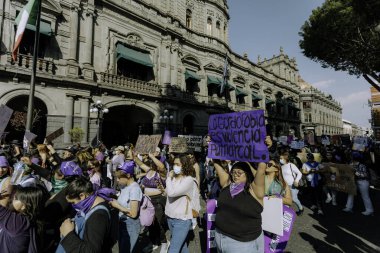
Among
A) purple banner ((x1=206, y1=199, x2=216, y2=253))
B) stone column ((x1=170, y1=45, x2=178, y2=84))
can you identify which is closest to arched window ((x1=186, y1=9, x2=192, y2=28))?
stone column ((x1=170, y1=45, x2=178, y2=84))

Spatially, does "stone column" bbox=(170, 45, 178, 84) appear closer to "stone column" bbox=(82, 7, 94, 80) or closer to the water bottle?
Result: "stone column" bbox=(82, 7, 94, 80)

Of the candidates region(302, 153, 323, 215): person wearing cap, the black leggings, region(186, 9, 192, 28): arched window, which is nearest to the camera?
the black leggings

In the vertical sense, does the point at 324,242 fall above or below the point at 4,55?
below

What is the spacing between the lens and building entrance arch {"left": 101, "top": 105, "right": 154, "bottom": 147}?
18.2 m

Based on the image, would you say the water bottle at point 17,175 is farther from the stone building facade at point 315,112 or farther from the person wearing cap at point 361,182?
the stone building facade at point 315,112

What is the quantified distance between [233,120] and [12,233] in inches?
108

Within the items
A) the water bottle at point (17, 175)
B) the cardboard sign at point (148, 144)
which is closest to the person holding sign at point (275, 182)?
the cardboard sign at point (148, 144)

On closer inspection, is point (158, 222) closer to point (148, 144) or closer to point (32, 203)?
point (148, 144)

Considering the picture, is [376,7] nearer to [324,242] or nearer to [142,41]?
[324,242]

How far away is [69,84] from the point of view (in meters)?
13.4

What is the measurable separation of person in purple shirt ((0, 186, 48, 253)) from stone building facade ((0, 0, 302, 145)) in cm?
1195

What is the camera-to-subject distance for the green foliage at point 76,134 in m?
12.4

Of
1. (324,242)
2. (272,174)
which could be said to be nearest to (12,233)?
(272,174)

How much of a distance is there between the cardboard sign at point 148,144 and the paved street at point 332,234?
6.59ft
